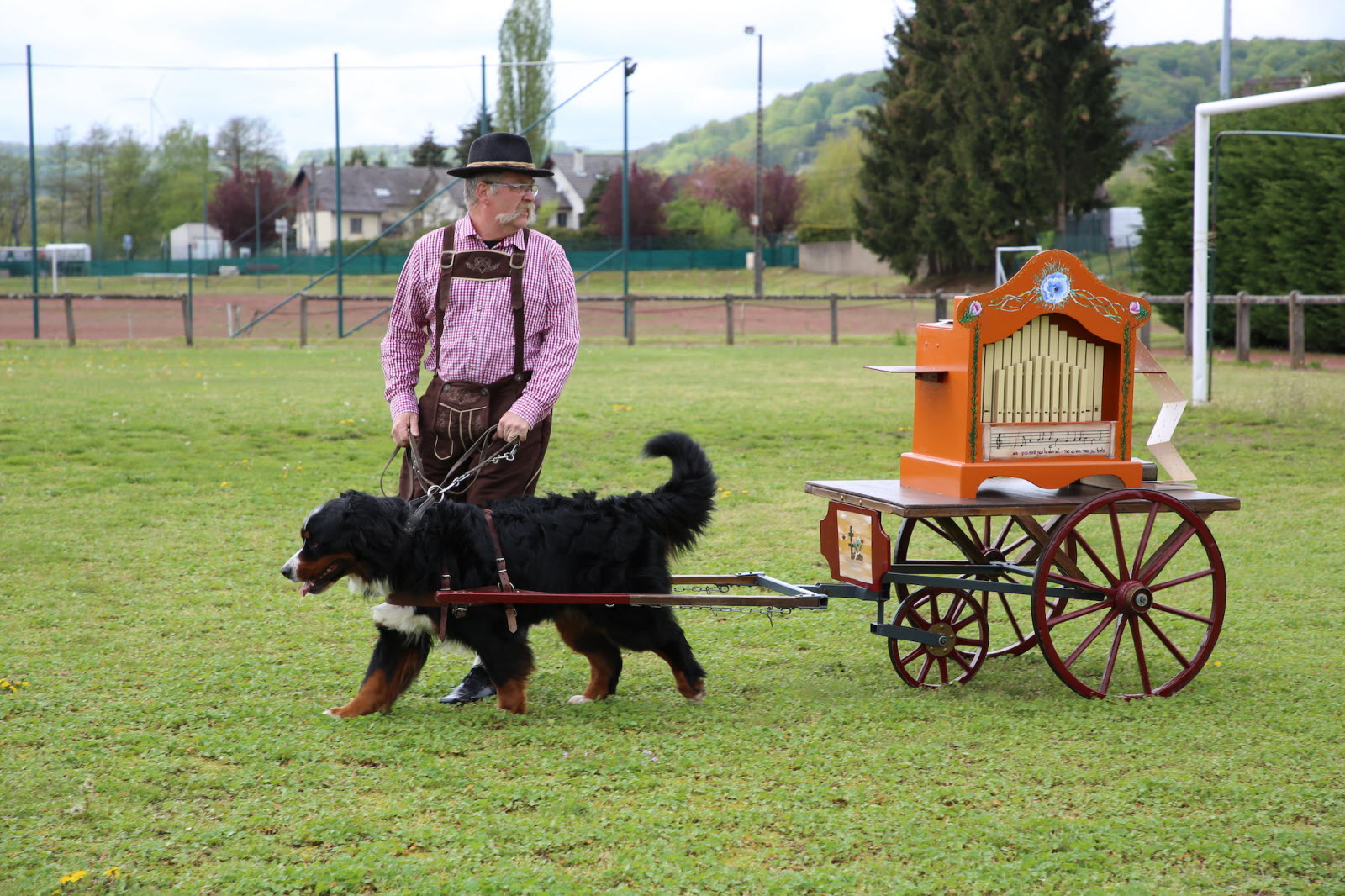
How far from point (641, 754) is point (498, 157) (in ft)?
7.49

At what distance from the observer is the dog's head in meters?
4.09

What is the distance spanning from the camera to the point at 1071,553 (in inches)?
188

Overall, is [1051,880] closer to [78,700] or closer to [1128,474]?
[1128,474]

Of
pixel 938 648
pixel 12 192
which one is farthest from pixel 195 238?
pixel 938 648

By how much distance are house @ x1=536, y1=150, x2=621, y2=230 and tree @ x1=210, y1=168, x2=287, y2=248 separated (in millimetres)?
17317

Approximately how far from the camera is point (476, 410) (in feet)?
15.2

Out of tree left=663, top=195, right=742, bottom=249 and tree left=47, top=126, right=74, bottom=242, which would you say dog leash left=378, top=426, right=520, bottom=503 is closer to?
tree left=663, top=195, right=742, bottom=249

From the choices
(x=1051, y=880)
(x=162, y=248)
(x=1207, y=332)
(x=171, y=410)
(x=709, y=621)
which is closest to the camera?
(x=1051, y=880)

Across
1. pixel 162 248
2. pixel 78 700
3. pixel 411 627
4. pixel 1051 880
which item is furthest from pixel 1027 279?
pixel 162 248

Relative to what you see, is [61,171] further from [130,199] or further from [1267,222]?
[1267,222]

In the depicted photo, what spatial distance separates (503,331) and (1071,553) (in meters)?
2.39

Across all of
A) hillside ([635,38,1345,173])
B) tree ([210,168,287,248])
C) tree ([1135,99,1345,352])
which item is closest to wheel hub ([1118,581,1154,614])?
tree ([1135,99,1345,352])

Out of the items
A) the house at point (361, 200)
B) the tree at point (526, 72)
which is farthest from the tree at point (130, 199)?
the tree at point (526, 72)

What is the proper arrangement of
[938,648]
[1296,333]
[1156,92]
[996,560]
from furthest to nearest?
[1156,92] < [1296,333] < [996,560] < [938,648]
